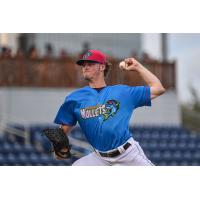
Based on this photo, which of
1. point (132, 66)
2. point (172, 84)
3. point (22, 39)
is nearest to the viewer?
point (132, 66)

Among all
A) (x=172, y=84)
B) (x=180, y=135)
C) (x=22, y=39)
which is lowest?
(x=180, y=135)

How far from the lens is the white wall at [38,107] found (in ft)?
48.1

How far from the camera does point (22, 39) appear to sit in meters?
17.1

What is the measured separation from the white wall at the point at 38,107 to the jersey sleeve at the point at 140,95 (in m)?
8.98

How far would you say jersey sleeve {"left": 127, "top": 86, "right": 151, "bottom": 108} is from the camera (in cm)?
571

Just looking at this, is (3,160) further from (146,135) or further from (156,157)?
(146,135)

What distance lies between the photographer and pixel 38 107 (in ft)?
48.8

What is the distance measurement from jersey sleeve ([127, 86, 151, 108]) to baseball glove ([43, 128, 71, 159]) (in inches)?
26.9

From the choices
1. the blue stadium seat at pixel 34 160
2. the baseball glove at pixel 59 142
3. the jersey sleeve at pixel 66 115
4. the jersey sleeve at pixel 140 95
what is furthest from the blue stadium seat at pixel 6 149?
the jersey sleeve at pixel 140 95

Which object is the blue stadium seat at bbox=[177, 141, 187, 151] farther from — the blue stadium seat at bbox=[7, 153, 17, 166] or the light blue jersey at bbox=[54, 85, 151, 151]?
the light blue jersey at bbox=[54, 85, 151, 151]

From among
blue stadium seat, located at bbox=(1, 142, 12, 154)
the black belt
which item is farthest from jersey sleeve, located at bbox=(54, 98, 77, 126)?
blue stadium seat, located at bbox=(1, 142, 12, 154)
